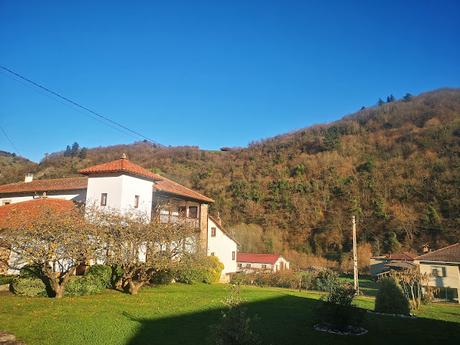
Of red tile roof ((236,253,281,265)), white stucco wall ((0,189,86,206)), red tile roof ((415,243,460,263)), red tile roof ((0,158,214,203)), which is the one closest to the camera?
red tile roof ((0,158,214,203))

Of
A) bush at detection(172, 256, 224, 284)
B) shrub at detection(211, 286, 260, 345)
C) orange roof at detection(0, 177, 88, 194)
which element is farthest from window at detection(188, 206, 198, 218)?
shrub at detection(211, 286, 260, 345)

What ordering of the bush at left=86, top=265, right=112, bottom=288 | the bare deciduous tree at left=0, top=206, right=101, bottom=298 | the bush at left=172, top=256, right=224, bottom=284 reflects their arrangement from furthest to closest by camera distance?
the bush at left=172, top=256, right=224, bottom=284 < the bush at left=86, top=265, right=112, bottom=288 < the bare deciduous tree at left=0, top=206, right=101, bottom=298

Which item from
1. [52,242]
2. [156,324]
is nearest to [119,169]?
[52,242]

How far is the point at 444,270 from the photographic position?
33.8 meters

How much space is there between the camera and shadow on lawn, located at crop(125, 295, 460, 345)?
988 cm

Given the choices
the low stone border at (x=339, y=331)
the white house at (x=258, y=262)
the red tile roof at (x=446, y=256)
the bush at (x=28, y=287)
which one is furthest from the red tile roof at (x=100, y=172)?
the red tile roof at (x=446, y=256)

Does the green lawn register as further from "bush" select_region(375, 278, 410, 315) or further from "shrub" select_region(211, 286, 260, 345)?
"shrub" select_region(211, 286, 260, 345)

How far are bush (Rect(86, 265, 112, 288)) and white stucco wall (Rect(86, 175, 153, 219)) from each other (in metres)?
4.70

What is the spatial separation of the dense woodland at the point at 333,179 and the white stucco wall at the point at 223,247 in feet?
71.3

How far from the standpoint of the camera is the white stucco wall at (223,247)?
35344 mm

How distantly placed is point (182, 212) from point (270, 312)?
1833 centimetres

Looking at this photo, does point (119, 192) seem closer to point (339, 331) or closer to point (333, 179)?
point (339, 331)

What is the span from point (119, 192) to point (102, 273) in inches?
253

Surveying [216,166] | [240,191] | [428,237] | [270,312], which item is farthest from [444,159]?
[270,312]
